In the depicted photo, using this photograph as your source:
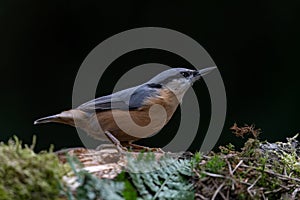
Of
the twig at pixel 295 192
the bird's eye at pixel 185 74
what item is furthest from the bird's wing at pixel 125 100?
the twig at pixel 295 192

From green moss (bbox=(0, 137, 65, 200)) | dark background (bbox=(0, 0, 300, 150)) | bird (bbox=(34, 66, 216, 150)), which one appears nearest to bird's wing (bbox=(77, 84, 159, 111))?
bird (bbox=(34, 66, 216, 150))

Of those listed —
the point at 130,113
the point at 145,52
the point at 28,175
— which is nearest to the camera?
the point at 28,175

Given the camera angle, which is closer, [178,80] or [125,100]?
[125,100]

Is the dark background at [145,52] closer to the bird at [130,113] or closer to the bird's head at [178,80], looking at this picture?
the bird's head at [178,80]

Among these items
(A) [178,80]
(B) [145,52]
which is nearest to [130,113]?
(A) [178,80]

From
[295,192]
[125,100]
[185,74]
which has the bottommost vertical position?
[295,192]

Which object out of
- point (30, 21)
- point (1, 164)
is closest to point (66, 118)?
point (1, 164)

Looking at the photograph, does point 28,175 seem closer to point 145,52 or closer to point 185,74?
point 185,74
